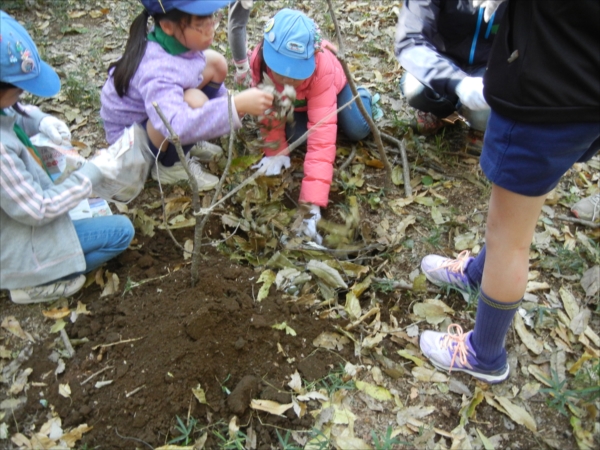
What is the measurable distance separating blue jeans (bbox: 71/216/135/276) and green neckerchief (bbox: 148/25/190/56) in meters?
0.95

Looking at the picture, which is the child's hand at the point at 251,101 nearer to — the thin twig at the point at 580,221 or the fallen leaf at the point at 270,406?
the fallen leaf at the point at 270,406

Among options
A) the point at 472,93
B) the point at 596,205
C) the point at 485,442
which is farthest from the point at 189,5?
the point at 596,205

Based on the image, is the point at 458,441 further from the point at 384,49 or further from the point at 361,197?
the point at 384,49

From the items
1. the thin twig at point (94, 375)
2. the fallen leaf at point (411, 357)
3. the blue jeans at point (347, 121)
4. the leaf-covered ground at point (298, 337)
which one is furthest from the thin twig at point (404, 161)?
the thin twig at point (94, 375)

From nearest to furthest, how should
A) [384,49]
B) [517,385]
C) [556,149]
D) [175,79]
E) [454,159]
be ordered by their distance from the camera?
[556,149] → [517,385] → [175,79] → [454,159] → [384,49]

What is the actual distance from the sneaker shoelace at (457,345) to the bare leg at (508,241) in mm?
406

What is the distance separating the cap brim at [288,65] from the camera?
257 centimetres

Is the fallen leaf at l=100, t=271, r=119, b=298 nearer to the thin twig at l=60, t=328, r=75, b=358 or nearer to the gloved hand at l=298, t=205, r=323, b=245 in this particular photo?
the thin twig at l=60, t=328, r=75, b=358

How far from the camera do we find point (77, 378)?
202cm

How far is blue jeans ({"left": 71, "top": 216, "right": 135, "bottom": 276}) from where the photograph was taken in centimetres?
237

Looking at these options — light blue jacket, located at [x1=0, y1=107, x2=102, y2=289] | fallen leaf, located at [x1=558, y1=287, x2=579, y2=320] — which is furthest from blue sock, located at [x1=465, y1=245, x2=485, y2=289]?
light blue jacket, located at [x1=0, y1=107, x2=102, y2=289]

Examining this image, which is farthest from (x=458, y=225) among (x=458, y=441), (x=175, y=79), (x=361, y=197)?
(x=175, y=79)

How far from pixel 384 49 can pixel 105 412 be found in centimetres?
382

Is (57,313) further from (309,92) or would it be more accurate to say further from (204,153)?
(309,92)
